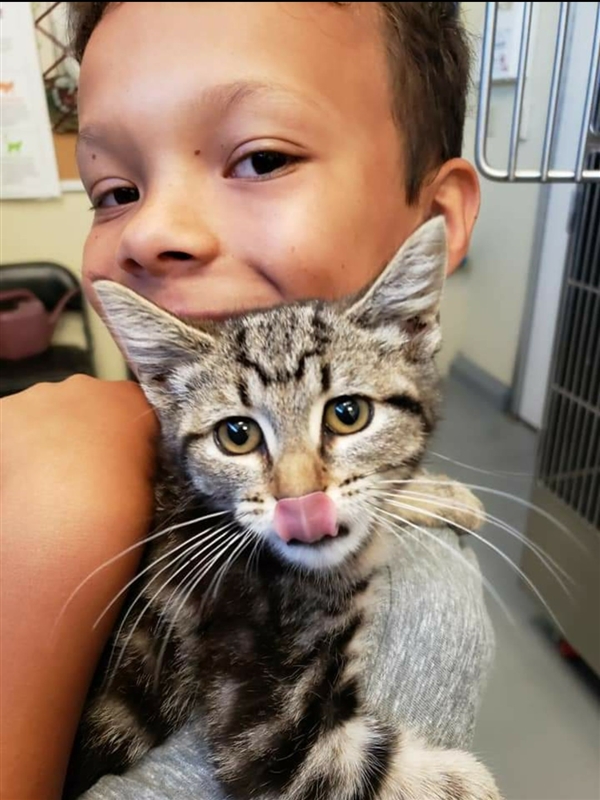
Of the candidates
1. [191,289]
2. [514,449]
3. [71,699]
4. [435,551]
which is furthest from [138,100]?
[514,449]

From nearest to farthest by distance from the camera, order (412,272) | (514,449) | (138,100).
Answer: (138,100) → (412,272) → (514,449)

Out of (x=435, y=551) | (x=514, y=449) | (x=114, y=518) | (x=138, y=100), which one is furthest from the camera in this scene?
(x=514, y=449)

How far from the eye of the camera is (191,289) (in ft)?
1.56

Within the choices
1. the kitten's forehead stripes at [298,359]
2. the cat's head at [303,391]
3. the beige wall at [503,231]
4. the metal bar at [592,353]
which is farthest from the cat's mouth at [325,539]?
the metal bar at [592,353]

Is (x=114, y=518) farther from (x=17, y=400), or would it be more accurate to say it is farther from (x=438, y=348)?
(x=438, y=348)

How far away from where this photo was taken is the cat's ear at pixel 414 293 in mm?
473

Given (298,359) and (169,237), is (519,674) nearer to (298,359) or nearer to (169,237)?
(298,359)

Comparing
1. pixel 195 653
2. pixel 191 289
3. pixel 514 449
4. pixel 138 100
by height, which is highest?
pixel 138 100

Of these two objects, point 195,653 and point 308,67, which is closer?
point 308,67

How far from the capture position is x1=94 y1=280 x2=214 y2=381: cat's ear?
17.8 inches

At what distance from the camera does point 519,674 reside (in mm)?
1164

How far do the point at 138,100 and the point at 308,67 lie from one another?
0.07 meters

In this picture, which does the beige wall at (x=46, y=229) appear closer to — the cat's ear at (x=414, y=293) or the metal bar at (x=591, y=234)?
the cat's ear at (x=414, y=293)

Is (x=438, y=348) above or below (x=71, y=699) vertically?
above
